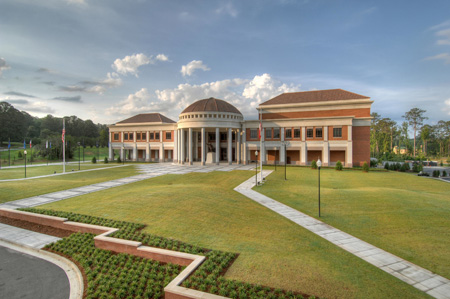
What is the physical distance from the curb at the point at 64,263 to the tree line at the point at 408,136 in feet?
272

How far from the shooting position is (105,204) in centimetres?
1688

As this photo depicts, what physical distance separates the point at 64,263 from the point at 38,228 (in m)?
Answer: 5.61

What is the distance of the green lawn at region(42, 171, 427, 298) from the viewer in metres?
7.25

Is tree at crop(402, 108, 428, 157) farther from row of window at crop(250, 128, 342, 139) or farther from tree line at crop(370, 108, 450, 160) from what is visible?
row of window at crop(250, 128, 342, 139)

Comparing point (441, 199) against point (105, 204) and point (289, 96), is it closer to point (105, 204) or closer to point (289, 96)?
point (105, 204)

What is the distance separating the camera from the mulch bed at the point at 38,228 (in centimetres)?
1306

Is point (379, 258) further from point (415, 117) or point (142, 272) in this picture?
point (415, 117)

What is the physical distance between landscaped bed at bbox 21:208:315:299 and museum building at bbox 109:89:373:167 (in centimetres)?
3216

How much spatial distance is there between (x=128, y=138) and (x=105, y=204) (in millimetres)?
48656

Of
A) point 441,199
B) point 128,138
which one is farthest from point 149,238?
point 128,138

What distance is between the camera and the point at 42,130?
96.7 meters

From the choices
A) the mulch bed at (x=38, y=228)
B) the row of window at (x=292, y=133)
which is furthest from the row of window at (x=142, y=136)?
the mulch bed at (x=38, y=228)

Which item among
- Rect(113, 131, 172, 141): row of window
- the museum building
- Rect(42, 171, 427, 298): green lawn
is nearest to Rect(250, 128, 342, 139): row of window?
the museum building

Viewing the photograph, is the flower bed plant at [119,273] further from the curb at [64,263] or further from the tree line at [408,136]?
the tree line at [408,136]
